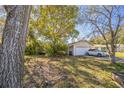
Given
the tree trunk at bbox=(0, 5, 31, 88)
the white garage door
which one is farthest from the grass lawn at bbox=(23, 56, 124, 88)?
the tree trunk at bbox=(0, 5, 31, 88)

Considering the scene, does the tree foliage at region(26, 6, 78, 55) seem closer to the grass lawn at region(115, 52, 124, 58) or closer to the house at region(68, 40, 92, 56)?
the house at region(68, 40, 92, 56)

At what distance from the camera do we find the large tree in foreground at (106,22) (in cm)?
233

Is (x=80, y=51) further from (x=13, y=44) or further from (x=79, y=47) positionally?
(x=13, y=44)

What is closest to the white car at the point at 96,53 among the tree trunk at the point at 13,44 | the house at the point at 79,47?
the house at the point at 79,47

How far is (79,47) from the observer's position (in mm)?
2426

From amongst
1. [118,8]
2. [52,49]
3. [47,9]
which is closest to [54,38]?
[52,49]

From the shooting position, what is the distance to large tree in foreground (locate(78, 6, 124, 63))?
91.7 inches

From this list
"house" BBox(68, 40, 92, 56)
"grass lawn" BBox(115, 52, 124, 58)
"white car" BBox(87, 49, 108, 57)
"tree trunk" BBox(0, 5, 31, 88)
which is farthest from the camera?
"house" BBox(68, 40, 92, 56)

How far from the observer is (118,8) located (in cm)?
218

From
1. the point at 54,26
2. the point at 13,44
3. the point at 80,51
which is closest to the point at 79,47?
the point at 80,51

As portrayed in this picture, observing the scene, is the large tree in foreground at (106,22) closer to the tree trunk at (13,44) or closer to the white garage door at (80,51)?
the white garage door at (80,51)

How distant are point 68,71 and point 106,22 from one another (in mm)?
955

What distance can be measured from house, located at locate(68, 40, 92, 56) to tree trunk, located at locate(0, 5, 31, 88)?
1.20 metres

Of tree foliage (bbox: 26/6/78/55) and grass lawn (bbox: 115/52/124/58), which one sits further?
tree foliage (bbox: 26/6/78/55)
